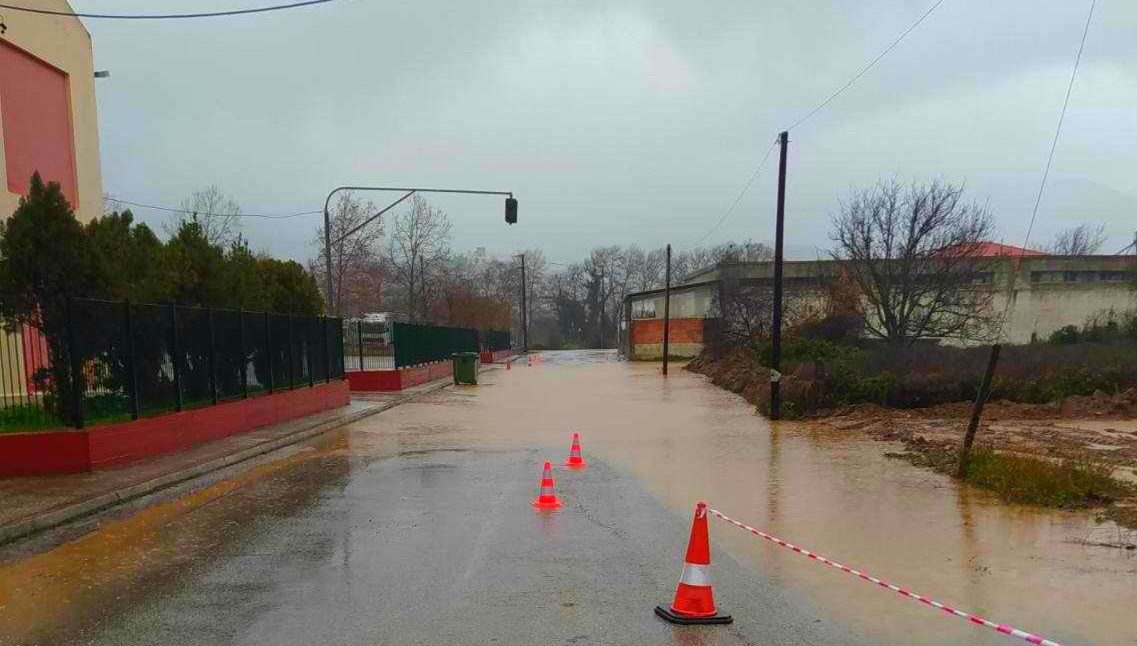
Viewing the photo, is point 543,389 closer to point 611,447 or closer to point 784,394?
point 784,394

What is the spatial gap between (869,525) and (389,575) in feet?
16.2

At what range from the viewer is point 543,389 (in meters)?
27.3

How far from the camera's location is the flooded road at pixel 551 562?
4891mm

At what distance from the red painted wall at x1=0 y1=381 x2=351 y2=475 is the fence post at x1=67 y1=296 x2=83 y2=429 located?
266mm

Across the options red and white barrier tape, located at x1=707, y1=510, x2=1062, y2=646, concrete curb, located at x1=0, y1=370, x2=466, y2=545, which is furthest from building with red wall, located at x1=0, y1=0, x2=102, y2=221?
red and white barrier tape, located at x1=707, y1=510, x2=1062, y2=646

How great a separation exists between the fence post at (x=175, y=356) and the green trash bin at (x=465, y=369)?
1728 centimetres

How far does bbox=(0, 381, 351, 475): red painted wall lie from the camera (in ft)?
31.1

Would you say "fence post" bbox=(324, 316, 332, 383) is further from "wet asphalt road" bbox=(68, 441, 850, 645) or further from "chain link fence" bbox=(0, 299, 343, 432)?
"wet asphalt road" bbox=(68, 441, 850, 645)

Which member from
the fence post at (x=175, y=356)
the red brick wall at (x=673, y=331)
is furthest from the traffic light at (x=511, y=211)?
the red brick wall at (x=673, y=331)

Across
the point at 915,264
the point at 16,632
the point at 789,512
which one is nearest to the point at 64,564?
the point at 16,632

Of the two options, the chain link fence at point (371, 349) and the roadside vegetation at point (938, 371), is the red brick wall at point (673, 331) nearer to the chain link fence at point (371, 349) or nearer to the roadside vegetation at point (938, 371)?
the roadside vegetation at point (938, 371)

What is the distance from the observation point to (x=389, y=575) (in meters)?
5.94

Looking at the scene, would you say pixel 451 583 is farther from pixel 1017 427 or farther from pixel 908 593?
pixel 1017 427

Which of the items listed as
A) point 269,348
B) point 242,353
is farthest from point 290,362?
point 242,353
